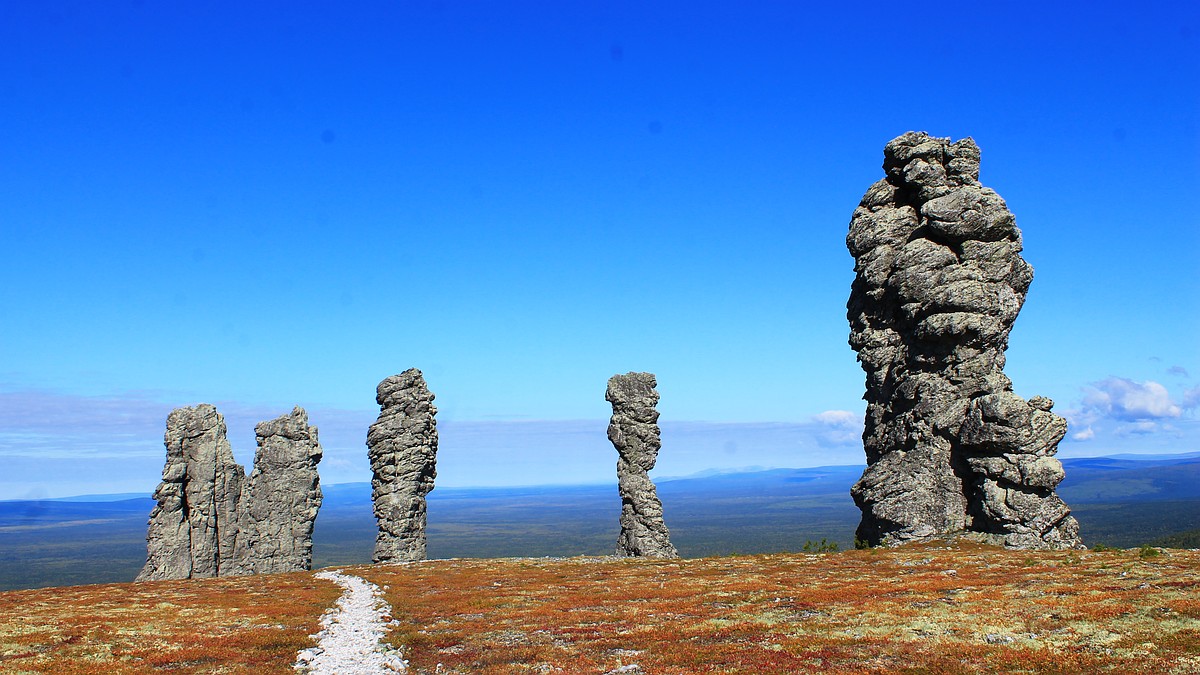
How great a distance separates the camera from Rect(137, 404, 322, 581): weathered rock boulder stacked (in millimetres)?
66438

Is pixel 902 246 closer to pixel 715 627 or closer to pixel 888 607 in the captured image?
pixel 888 607

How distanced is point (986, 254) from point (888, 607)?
1553 inches

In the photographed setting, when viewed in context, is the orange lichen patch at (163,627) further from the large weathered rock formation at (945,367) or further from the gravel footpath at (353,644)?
the large weathered rock formation at (945,367)

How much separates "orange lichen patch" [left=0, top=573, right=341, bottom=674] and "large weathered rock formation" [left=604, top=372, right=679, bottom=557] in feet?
88.0

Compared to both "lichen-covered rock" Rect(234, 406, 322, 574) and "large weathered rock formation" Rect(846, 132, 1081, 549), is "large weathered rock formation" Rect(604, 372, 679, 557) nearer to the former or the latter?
"large weathered rock formation" Rect(846, 132, 1081, 549)

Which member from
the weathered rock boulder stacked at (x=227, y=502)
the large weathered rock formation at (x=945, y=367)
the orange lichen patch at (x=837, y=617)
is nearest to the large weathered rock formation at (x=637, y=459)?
the orange lichen patch at (x=837, y=617)

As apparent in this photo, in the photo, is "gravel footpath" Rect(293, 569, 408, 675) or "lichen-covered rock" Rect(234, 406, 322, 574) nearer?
"gravel footpath" Rect(293, 569, 408, 675)

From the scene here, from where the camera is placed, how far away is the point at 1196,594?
30.7m

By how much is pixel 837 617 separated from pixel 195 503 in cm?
5635

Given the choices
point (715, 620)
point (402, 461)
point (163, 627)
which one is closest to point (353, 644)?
point (163, 627)

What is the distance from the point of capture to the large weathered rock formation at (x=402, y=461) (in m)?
74.0

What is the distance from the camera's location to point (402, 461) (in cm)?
7506

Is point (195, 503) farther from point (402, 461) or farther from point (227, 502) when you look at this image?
point (402, 461)

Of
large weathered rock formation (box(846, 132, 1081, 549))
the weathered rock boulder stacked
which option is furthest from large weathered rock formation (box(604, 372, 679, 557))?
the weathered rock boulder stacked
